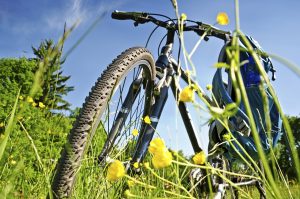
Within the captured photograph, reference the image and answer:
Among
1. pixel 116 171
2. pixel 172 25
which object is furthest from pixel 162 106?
pixel 116 171

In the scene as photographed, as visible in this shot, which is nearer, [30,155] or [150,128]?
[150,128]

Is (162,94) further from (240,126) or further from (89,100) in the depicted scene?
(89,100)

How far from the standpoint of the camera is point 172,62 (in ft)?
8.68

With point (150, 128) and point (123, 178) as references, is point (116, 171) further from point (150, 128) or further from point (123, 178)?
point (150, 128)

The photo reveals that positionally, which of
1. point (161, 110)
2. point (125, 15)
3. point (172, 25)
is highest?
point (125, 15)

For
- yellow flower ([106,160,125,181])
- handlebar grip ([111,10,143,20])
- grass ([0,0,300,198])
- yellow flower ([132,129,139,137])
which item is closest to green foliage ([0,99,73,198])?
grass ([0,0,300,198])

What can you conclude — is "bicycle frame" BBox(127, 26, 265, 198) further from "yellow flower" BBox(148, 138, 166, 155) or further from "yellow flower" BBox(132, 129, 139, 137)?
"yellow flower" BBox(148, 138, 166, 155)

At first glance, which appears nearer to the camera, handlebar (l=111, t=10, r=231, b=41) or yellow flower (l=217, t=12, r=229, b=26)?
yellow flower (l=217, t=12, r=229, b=26)

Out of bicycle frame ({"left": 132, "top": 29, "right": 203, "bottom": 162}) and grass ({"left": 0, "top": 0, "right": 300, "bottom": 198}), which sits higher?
bicycle frame ({"left": 132, "top": 29, "right": 203, "bottom": 162})

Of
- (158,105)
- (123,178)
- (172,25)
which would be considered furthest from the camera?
(172,25)

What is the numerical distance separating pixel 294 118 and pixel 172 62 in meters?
27.0

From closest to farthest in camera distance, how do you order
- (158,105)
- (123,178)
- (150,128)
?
(123,178), (150,128), (158,105)

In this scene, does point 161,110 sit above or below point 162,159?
above

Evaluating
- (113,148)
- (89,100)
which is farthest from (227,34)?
(89,100)
